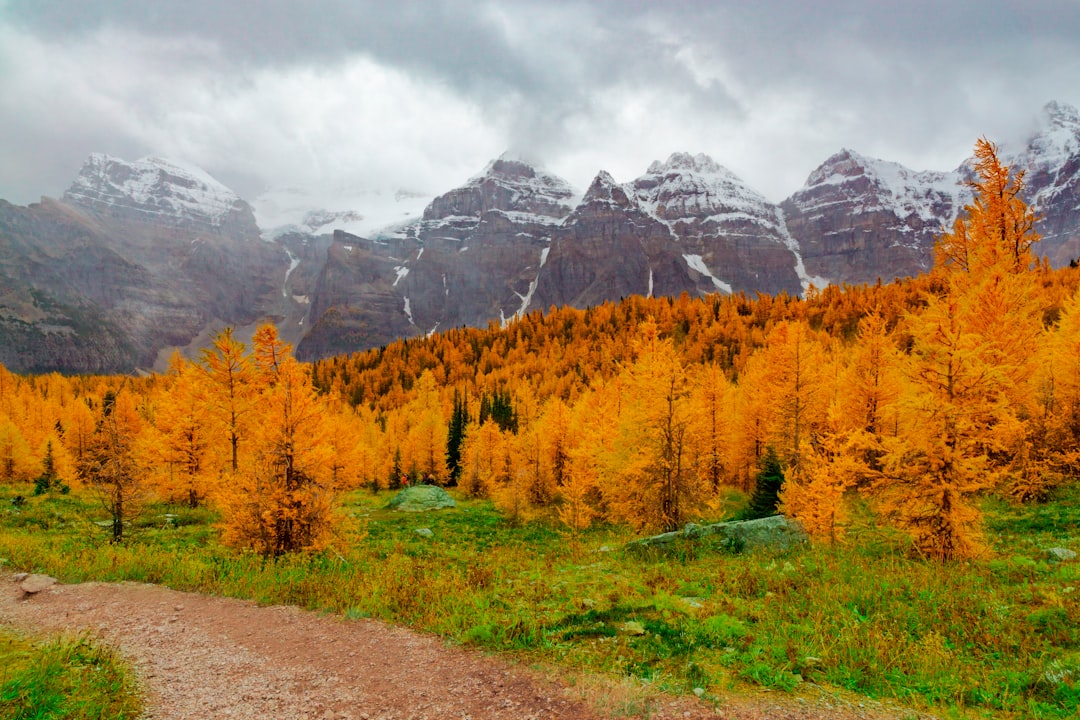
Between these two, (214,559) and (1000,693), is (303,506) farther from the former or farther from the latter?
(1000,693)

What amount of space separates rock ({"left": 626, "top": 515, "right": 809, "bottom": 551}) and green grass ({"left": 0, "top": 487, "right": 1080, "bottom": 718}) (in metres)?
0.58

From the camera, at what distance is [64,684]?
7.00 meters

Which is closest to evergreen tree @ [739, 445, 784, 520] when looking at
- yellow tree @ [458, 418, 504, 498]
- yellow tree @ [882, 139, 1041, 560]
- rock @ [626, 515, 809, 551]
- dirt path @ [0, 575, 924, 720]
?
rock @ [626, 515, 809, 551]

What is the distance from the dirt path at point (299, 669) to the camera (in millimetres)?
6863

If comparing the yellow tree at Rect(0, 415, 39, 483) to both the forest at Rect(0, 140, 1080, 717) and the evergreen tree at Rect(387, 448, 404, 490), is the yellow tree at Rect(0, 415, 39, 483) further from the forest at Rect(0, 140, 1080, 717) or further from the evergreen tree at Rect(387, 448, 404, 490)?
the evergreen tree at Rect(387, 448, 404, 490)

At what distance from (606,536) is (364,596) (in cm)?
1482

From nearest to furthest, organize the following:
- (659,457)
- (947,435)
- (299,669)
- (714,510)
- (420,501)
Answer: (299,669)
(947,435)
(659,457)
(714,510)
(420,501)

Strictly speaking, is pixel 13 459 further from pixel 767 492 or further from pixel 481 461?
pixel 767 492

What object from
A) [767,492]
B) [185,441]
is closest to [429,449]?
[185,441]

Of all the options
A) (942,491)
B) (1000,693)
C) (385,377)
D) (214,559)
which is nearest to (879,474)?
(942,491)

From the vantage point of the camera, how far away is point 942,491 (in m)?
12.6

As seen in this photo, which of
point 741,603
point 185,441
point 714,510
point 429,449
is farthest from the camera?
point 429,449

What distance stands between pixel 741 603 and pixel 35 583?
16608 millimetres

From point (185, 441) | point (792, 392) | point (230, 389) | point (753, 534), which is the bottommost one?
point (753, 534)
